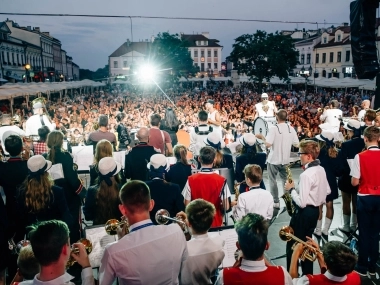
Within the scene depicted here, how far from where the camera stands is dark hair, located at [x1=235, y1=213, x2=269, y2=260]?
2229mm

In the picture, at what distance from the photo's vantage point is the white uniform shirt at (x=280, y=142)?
6383mm

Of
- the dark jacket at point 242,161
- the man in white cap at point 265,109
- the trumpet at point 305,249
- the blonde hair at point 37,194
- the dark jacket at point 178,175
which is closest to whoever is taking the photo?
the trumpet at point 305,249

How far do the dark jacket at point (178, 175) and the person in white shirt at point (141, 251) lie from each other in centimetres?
231

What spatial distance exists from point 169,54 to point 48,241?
169 feet

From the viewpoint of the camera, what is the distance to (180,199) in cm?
370

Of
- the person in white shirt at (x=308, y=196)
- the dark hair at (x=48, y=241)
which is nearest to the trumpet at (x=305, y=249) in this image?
the person in white shirt at (x=308, y=196)

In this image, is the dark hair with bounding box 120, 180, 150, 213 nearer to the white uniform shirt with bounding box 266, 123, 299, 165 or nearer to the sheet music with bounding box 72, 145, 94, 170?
the sheet music with bounding box 72, 145, 94, 170

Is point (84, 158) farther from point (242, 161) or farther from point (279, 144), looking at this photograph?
point (279, 144)

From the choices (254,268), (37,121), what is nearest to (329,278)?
(254,268)

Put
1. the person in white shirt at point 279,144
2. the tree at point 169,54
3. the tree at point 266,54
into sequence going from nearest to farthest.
A: the person in white shirt at point 279,144
the tree at point 266,54
the tree at point 169,54

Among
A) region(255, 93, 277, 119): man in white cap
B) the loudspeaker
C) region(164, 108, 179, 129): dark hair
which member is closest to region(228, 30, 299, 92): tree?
region(255, 93, 277, 119): man in white cap

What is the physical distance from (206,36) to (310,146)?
104219mm

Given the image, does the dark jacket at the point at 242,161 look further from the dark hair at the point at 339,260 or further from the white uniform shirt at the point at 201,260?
the dark hair at the point at 339,260

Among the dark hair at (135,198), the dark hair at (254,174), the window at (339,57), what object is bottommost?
the dark hair at (254,174)
